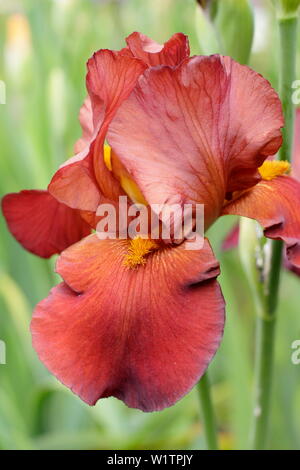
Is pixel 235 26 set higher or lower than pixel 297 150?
higher

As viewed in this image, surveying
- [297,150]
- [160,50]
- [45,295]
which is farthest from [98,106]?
[45,295]

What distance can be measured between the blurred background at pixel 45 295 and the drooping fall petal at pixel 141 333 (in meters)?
0.55

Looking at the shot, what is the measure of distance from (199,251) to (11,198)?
0.30m

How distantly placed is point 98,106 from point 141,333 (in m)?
0.22

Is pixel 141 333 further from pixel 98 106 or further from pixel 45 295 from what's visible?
pixel 45 295

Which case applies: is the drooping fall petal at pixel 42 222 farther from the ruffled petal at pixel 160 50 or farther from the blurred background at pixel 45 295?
the blurred background at pixel 45 295

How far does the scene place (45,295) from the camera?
157cm

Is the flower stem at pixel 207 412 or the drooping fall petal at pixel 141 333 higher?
the drooping fall petal at pixel 141 333

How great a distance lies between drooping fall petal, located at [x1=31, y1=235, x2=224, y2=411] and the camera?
57cm

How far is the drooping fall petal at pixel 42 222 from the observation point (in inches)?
30.1

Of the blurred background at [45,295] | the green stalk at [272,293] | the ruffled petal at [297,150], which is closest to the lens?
the green stalk at [272,293]

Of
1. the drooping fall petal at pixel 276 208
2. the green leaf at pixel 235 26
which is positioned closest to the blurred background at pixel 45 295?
the green leaf at pixel 235 26

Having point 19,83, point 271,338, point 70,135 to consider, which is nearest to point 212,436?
point 271,338

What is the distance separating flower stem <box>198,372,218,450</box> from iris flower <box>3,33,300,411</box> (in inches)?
6.1
